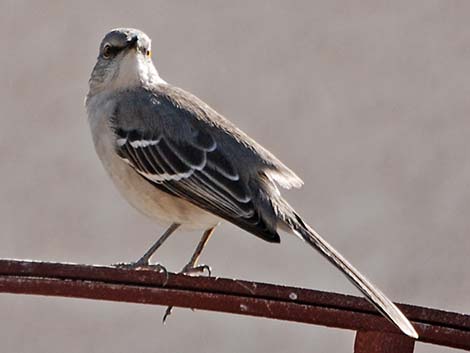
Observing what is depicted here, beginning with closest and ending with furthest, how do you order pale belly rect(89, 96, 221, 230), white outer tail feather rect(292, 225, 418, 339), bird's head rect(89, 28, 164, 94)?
white outer tail feather rect(292, 225, 418, 339), pale belly rect(89, 96, 221, 230), bird's head rect(89, 28, 164, 94)

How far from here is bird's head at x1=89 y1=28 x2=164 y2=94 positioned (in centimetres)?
482

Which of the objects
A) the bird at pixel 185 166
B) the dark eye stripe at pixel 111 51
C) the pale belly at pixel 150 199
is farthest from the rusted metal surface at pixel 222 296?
the dark eye stripe at pixel 111 51

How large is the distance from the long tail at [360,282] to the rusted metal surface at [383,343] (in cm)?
4

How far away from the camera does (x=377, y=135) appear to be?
24.2 feet

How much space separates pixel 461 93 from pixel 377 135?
1.82ft

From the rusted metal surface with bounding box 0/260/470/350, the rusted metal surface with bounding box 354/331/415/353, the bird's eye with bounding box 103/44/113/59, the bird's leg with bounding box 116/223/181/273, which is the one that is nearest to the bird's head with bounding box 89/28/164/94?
the bird's eye with bounding box 103/44/113/59

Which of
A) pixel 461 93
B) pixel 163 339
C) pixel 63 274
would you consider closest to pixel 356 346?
pixel 63 274

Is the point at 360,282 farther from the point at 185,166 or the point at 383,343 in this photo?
the point at 185,166

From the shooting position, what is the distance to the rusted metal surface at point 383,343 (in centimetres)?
264

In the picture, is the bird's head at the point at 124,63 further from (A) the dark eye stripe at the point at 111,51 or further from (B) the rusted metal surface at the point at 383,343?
(B) the rusted metal surface at the point at 383,343

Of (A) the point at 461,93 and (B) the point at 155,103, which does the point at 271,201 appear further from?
(A) the point at 461,93

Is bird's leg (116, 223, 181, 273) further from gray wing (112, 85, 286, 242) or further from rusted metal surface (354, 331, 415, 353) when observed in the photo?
rusted metal surface (354, 331, 415, 353)

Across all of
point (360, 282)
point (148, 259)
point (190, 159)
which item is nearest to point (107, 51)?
point (190, 159)

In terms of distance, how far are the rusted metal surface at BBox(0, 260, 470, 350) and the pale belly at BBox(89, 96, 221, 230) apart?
4.89 ft
